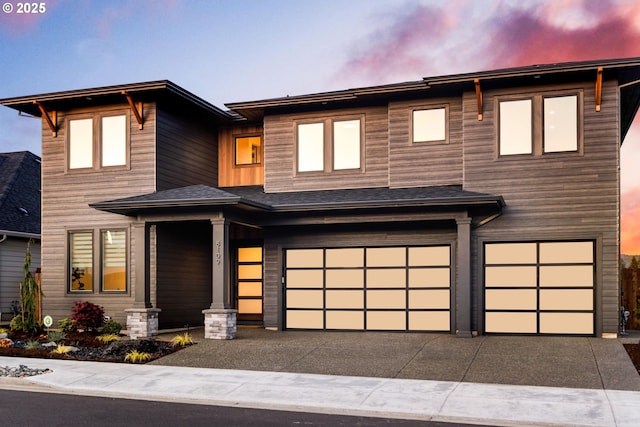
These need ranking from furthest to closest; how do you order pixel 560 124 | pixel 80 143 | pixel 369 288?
pixel 80 143, pixel 369 288, pixel 560 124

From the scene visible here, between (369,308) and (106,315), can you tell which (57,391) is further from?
(369,308)

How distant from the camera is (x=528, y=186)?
632 inches

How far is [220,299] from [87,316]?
12.0 ft

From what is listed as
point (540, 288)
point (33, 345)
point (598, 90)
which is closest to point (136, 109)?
point (33, 345)

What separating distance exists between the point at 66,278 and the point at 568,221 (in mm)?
13617

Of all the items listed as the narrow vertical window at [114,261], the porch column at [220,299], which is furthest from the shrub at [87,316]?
the porch column at [220,299]

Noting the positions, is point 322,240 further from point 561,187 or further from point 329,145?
point 561,187

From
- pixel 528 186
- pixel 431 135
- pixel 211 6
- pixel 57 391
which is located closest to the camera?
pixel 57 391

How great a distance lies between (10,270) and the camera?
21.8m

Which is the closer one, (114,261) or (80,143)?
(114,261)

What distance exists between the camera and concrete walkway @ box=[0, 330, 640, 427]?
907 centimetres

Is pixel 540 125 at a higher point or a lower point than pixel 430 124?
lower

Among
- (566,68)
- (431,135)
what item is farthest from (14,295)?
(566,68)

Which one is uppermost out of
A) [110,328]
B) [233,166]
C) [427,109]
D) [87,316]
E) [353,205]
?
[427,109]
